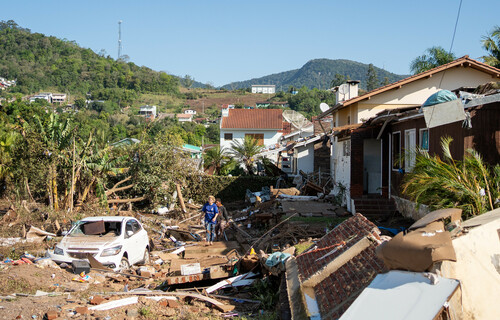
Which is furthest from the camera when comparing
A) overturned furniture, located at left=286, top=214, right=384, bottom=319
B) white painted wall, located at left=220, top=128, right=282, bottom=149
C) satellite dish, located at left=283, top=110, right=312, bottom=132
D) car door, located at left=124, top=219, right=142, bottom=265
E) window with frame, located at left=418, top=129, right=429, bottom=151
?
white painted wall, located at left=220, top=128, right=282, bottom=149

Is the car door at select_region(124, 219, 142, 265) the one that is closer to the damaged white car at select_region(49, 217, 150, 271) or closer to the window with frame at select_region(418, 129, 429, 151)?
the damaged white car at select_region(49, 217, 150, 271)

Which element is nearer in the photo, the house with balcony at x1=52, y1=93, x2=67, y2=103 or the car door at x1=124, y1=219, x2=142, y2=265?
the car door at x1=124, y1=219, x2=142, y2=265

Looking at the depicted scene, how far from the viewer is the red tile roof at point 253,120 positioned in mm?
52531

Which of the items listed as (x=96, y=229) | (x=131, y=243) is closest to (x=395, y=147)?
(x=131, y=243)

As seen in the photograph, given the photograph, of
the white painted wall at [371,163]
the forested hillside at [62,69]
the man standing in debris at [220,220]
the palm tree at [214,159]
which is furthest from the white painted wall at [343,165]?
the forested hillside at [62,69]

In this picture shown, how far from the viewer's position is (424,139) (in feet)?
47.9

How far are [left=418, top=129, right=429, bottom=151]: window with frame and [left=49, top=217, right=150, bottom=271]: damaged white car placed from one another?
910 centimetres

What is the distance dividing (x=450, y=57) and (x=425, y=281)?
28.0 m

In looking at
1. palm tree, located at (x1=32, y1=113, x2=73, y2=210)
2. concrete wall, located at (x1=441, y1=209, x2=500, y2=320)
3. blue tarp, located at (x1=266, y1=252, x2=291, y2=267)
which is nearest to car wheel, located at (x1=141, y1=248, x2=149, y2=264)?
blue tarp, located at (x1=266, y1=252, x2=291, y2=267)

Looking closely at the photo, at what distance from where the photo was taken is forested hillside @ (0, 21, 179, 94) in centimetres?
13188

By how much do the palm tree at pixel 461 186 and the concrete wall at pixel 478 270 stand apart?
10.7 feet

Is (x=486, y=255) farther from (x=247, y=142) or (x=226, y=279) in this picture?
(x=247, y=142)

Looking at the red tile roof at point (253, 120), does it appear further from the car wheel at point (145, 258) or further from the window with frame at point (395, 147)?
the car wheel at point (145, 258)

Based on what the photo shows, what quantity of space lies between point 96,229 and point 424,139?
10.3 meters
